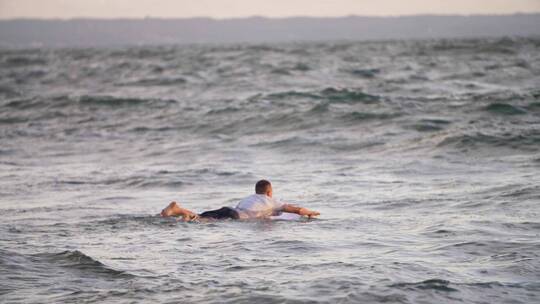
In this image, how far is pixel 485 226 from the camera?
1054 cm

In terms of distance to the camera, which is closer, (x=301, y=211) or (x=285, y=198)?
(x=301, y=211)

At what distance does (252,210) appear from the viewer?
1194 centimetres

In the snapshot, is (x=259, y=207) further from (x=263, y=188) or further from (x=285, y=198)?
(x=285, y=198)

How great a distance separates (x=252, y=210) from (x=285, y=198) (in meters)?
1.96

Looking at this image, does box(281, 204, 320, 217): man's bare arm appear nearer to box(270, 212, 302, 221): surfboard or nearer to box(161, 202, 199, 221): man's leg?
box(270, 212, 302, 221): surfboard

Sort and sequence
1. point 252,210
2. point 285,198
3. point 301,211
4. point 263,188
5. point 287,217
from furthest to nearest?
point 285,198 → point 263,188 → point 252,210 → point 287,217 → point 301,211

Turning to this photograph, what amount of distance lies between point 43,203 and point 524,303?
8402 mm

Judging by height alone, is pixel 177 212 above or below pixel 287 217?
above

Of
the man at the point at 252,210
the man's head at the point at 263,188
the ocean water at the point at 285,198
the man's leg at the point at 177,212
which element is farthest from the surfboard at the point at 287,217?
the man's leg at the point at 177,212

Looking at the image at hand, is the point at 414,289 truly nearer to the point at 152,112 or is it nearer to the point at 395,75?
the point at 152,112

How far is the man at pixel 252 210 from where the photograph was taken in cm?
1163

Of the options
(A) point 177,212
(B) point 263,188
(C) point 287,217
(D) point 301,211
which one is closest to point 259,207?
(B) point 263,188

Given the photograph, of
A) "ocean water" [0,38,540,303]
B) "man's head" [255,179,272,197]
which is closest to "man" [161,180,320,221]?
"man's head" [255,179,272,197]

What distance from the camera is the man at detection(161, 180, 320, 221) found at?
11.6 m
